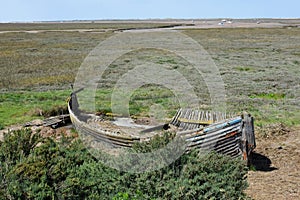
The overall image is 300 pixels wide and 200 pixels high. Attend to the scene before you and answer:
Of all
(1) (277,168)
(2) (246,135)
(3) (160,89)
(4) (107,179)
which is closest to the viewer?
(4) (107,179)

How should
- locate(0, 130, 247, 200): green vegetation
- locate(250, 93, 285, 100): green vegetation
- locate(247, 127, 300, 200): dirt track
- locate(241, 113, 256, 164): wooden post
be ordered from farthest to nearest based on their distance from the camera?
1. locate(250, 93, 285, 100): green vegetation
2. locate(241, 113, 256, 164): wooden post
3. locate(247, 127, 300, 200): dirt track
4. locate(0, 130, 247, 200): green vegetation

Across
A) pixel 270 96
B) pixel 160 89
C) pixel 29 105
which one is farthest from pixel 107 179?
pixel 160 89

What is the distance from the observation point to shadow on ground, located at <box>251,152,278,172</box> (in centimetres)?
915

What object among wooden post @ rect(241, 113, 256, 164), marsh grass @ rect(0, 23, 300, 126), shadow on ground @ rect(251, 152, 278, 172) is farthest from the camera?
marsh grass @ rect(0, 23, 300, 126)

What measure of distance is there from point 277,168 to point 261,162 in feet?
1.65

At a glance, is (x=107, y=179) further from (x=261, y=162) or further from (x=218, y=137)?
(x=261, y=162)

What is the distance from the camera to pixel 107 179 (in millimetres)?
5766

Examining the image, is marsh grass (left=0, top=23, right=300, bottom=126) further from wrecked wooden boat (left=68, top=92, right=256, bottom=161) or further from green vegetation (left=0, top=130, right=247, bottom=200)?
green vegetation (left=0, top=130, right=247, bottom=200)

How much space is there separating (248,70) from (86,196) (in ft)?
83.5

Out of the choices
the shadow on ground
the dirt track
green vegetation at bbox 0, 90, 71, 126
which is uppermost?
the dirt track

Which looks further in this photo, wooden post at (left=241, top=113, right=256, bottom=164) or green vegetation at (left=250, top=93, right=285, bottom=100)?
green vegetation at (left=250, top=93, right=285, bottom=100)

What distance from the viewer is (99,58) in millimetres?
38688

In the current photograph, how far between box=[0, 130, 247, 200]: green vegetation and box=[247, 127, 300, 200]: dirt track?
87.2 inches

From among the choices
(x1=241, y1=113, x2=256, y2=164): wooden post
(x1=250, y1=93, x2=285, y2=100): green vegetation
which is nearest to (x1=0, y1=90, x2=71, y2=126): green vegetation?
(x1=241, y1=113, x2=256, y2=164): wooden post
